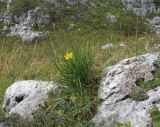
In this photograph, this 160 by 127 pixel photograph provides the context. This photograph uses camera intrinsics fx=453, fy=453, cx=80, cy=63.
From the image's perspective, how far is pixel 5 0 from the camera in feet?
114

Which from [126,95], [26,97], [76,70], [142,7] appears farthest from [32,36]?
[126,95]

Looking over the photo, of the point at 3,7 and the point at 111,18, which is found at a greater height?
the point at 3,7

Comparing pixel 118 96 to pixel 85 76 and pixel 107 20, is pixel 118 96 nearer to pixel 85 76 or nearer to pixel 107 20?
pixel 85 76

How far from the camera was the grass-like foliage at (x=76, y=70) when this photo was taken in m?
7.68

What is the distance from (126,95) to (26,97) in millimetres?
1951

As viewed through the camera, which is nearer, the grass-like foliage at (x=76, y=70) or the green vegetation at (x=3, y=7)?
the grass-like foliage at (x=76, y=70)

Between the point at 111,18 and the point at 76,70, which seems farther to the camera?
the point at 111,18

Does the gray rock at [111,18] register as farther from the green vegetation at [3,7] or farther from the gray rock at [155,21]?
the green vegetation at [3,7]

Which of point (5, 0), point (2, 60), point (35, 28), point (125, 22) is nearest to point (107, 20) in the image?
point (125, 22)

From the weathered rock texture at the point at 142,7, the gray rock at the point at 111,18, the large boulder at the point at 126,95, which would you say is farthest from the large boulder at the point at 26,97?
the weathered rock texture at the point at 142,7

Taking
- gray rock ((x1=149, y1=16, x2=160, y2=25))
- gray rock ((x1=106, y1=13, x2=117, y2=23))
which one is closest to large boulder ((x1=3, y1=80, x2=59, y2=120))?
gray rock ((x1=106, y1=13, x2=117, y2=23))

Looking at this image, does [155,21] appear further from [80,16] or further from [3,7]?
[3,7]

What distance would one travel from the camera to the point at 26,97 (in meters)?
8.15

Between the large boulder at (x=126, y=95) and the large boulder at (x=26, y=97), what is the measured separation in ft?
3.20
